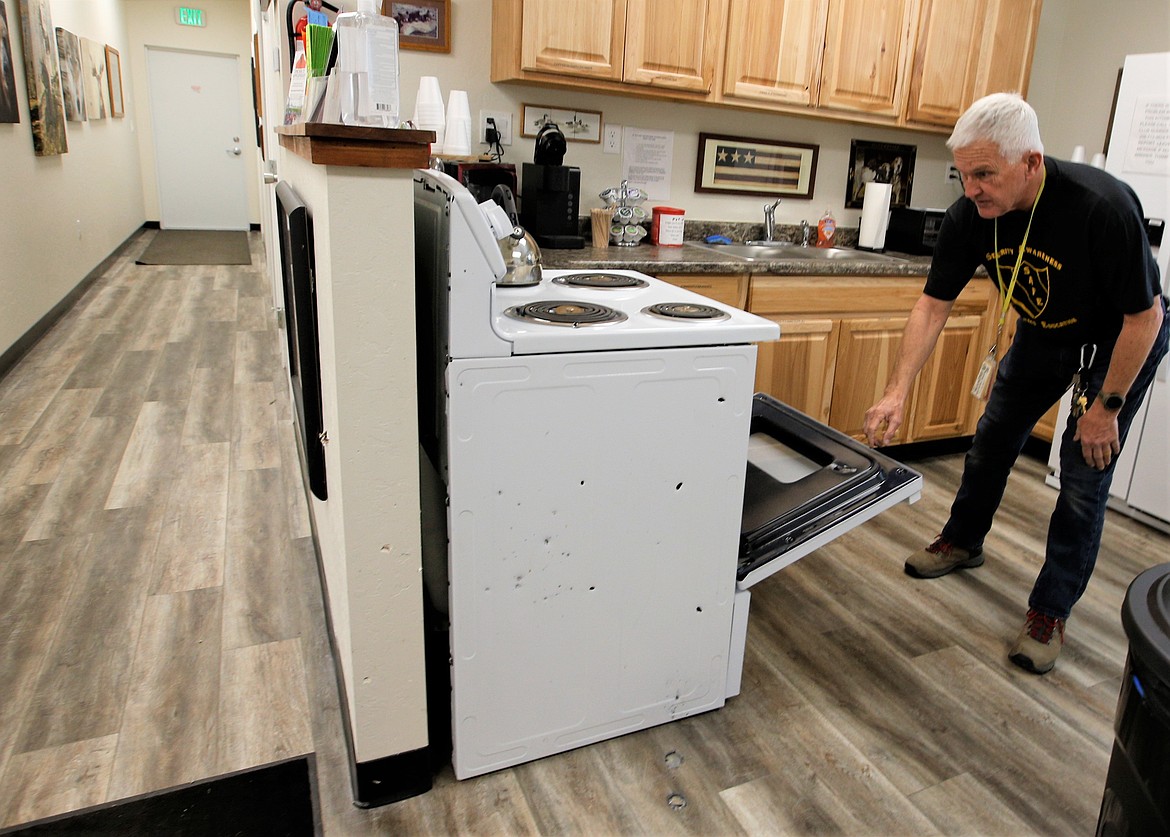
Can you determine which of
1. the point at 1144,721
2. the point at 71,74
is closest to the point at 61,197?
the point at 71,74

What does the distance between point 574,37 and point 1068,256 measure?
5.68 feet

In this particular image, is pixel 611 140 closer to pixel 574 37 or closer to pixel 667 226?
pixel 667 226

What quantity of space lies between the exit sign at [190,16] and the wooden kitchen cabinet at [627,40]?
8077 millimetres

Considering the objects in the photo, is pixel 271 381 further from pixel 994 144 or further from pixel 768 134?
pixel 994 144

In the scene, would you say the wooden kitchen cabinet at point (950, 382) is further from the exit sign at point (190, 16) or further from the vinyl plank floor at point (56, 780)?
the exit sign at point (190, 16)

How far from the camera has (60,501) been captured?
272 cm

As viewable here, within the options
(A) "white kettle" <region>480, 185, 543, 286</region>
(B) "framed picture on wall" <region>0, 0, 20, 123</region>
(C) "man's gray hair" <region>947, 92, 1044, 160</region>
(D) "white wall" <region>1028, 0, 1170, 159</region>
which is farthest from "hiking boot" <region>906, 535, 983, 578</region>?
(B) "framed picture on wall" <region>0, 0, 20, 123</region>

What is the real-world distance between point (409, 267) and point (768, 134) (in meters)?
2.78

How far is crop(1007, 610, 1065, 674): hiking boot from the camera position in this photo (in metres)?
2.07

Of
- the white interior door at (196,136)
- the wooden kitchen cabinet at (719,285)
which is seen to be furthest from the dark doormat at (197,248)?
the wooden kitchen cabinet at (719,285)

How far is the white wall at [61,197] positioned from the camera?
4.34 m

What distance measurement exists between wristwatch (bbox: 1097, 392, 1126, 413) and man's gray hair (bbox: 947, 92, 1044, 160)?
616 mm

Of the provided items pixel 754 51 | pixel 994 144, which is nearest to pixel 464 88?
pixel 754 51

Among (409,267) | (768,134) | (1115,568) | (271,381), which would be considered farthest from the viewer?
(271,381)
